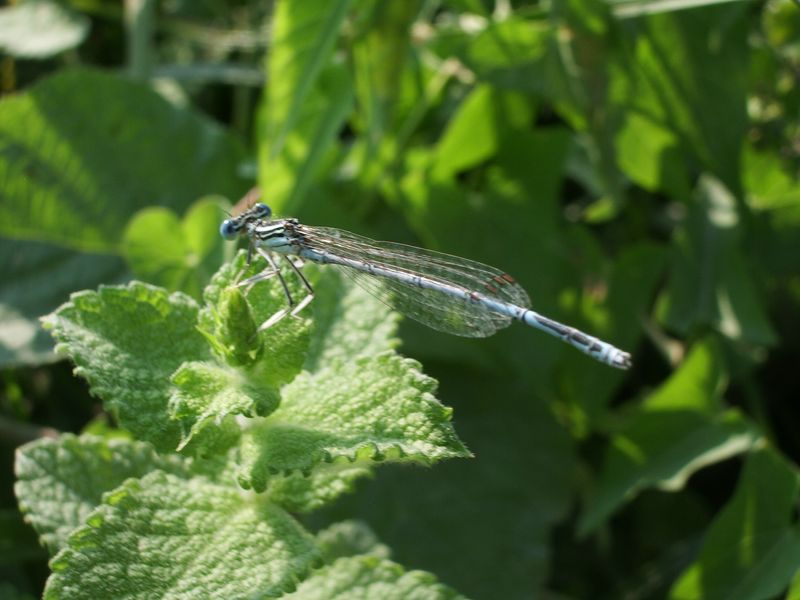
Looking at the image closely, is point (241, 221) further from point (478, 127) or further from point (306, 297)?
point (478, 127)

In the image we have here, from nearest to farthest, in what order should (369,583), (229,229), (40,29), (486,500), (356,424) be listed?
(356,424) < (369,583) < (229,229) < (486,500) < (40,29)


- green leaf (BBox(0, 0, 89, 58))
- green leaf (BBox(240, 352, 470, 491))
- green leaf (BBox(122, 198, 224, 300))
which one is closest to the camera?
green leaf (BBox(240, 352, 470, 491))

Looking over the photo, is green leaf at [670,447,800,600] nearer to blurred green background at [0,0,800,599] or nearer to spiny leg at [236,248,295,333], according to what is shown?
blurred green background at [0,0,800,599]

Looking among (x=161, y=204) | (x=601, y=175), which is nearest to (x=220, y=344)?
(x=161, y=204)

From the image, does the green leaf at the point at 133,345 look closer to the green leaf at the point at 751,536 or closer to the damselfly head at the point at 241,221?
the damselfly head at the point at 241,221

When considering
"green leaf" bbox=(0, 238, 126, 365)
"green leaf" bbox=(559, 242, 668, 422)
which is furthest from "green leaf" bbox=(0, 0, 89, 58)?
"green leaf" bbox=(559, 242, 668, 422)

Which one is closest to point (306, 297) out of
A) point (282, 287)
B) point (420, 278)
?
point (282, 287)

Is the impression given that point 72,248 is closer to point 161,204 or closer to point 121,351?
point 161,204
